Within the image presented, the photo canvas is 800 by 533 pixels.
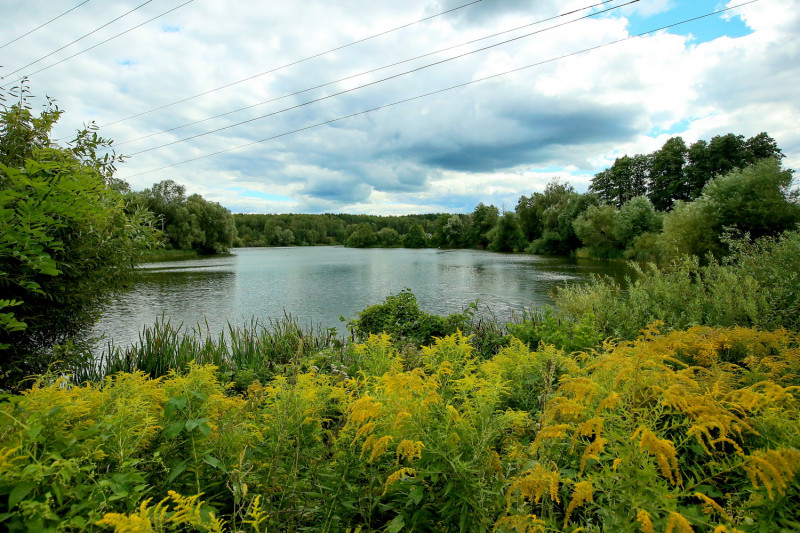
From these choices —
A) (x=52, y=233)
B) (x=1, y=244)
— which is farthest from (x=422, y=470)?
(x=52, y=233)

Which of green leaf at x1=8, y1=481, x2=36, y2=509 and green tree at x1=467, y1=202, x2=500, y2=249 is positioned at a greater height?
green tree at x1=467, y1=202, x2=500, y2=249

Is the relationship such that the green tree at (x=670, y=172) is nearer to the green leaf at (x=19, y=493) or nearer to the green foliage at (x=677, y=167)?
the green foliage at (x=677, y=167)

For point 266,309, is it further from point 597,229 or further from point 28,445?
point 597,229

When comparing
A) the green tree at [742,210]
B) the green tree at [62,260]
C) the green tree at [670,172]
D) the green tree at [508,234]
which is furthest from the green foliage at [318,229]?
the green tree at [62,260]

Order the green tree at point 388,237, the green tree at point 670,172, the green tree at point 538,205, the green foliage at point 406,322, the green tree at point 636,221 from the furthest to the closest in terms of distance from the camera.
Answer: the green tree at point 388,237
the green tree at point 538,205
the green tree at point 670,172
the green tree at point 636,221
the green foliage at point 406,322

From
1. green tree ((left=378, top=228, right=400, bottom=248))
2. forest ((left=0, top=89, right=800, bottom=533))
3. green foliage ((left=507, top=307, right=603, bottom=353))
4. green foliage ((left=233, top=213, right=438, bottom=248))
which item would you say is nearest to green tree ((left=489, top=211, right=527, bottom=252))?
green foliage ((left=233, top=213, right=438, bottom=248))

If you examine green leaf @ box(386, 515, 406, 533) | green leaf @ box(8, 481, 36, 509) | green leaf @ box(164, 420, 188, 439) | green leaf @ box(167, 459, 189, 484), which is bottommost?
green leaf @ box(386, 515, 406, 533)

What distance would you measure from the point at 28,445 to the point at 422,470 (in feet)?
4.86

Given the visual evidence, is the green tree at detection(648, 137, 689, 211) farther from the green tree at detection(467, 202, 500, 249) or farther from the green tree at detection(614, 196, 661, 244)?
A: the green tree at detection(467, 202, 500, 249)

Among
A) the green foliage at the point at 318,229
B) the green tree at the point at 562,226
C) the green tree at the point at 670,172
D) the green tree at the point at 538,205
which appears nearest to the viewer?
the green tree at the point at 670,172

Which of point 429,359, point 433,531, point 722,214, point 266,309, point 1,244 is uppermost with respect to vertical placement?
point 722,214

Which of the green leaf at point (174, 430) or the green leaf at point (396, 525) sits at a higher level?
the green leaf at point (174, 430)

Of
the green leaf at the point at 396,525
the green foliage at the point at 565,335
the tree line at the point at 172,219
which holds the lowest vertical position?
the green foliage at the point at 565,335

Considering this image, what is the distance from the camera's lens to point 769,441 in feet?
5.22
